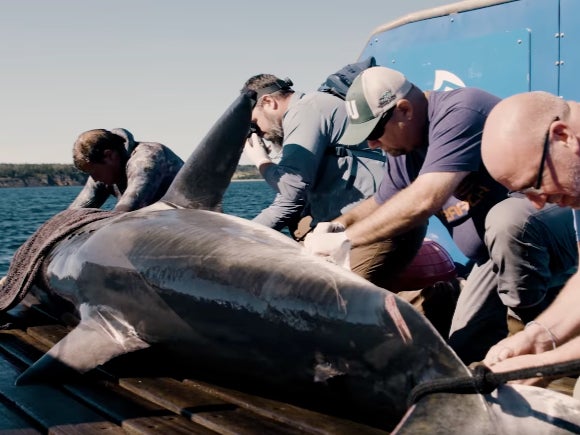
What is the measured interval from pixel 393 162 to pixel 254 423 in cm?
227

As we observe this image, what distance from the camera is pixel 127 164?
25.1 ft

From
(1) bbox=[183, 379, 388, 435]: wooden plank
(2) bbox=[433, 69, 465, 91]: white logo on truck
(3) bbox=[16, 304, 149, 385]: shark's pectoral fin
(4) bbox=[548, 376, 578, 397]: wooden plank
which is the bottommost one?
(4) bbox=[548, 376, 578, 397]: wooden plank

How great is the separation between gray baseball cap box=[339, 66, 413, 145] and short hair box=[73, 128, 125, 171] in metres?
3.94

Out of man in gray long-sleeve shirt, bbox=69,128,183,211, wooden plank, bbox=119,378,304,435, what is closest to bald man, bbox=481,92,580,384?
wooden plank, bbox=119,378,304,435

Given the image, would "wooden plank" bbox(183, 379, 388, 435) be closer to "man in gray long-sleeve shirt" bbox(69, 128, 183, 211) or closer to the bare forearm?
the bare forearm

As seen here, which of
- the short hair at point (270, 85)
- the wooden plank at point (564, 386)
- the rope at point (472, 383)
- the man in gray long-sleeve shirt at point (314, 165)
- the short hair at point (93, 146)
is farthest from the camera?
the short hair at point (93, 146)

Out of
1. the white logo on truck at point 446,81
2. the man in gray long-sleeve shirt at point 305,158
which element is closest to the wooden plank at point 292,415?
the man in gray long-sleeve shirt at point 305,158

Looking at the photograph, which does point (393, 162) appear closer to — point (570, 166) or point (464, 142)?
point (464, 142)

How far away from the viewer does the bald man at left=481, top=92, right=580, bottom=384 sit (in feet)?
9.32

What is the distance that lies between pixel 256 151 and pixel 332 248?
297 cm

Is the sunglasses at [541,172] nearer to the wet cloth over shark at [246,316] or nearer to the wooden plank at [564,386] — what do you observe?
the wet cloth over shark at [246,316]

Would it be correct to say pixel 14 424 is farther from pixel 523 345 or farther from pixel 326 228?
pixel 523 345

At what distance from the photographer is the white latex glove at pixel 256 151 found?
20.9 feet

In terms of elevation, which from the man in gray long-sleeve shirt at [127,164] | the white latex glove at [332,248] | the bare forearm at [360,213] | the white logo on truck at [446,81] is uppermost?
the white logo on truck at [446,81]
